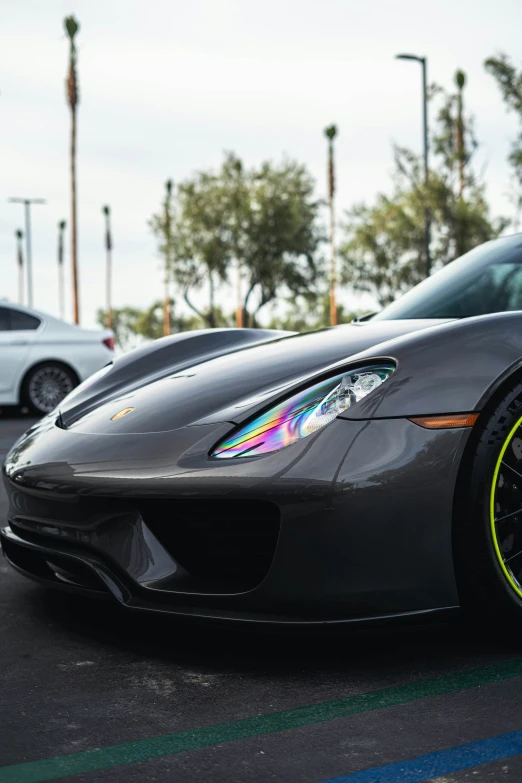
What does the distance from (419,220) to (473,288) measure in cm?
3942

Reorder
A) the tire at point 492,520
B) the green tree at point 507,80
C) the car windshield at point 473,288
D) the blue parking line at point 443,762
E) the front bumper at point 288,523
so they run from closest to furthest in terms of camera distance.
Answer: the blue parking line at point 443,762, the front bumper at point 288,523, the tire at point 492,520, the car windshield at point 473,288, the green tree at point 507,80

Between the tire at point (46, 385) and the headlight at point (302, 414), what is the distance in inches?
368

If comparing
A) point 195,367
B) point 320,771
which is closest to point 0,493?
point 195,367

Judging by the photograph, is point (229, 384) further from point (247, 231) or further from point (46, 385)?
point (247, 231)

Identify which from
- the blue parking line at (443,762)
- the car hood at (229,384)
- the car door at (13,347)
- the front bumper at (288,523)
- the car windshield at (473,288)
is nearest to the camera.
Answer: the blue parking line at (443,762)

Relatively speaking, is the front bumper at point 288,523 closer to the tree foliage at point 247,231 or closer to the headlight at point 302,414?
the headlight at point 302,414

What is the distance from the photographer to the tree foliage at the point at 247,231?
4600 cm

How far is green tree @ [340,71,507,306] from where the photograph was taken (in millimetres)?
30906

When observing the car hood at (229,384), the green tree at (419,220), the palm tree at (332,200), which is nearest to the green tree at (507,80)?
the green tree at (419,220)

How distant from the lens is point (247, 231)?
46.0 meters

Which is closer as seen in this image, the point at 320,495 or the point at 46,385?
the point at 320,495

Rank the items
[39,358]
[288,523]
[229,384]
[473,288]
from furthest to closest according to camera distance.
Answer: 1. [39,358]
2. [473,288]
3. [229,384]
4. [288,523]

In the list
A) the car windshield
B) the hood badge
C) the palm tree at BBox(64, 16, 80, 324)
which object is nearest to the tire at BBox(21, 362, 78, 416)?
the car windshield

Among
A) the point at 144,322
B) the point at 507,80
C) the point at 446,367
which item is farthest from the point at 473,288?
the point at 144,322
